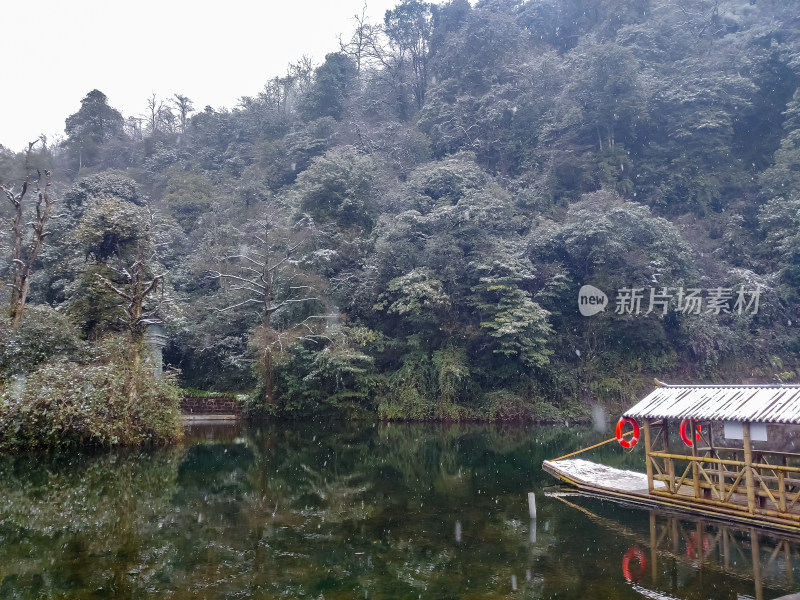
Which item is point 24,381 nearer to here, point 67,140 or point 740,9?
point 67,140

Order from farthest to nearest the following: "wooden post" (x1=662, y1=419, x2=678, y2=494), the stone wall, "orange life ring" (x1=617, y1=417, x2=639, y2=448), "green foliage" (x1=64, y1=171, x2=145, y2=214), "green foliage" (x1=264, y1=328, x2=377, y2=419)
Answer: "green foliage" (x1=64, y1=171, x2=145, y2=214) < the stone wall < "green foliage" (x1=264, y1=328, x2=377, y2=419) < "orange life ring" (x1=617, y1=417, x2=639, y2=448) < "wooden post" (x1=662, y1=419, x2=678, y2=494)

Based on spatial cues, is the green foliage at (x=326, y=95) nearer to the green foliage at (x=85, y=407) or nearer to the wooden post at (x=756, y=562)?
the green foliage at (x=85, y=407)

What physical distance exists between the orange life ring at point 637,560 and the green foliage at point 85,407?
12438 mm

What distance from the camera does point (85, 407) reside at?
1383cm

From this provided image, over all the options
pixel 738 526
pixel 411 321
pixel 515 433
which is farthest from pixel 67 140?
pixel 738 526

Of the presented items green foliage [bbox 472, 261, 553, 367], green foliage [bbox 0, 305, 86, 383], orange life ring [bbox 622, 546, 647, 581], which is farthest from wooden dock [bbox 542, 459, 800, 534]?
green foliage [bbox 0, 305, 86, 383]

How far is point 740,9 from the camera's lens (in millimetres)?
33125

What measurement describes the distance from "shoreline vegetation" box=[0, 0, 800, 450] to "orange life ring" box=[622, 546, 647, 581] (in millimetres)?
12500

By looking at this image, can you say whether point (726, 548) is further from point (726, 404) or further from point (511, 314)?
point (511, 314)

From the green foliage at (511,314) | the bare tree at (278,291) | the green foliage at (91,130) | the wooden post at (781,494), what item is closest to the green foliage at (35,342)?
the bare tree at (278,291)

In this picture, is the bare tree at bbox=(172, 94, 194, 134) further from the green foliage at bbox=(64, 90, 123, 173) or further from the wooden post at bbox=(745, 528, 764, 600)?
the wooden post at bbox=(745, 528, 764, 600)

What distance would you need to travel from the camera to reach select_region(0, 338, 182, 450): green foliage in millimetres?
13539

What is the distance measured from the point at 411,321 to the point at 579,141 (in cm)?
1508

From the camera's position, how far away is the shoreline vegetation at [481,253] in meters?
20.4
